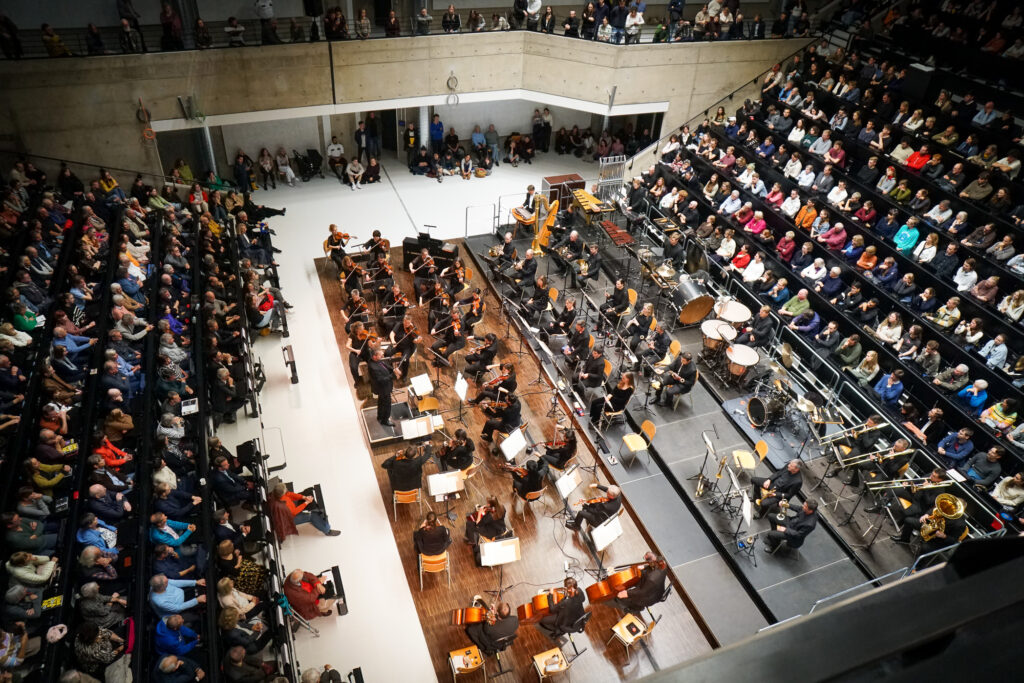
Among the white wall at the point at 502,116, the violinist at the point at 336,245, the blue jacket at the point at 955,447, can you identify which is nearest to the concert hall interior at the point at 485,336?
the blue jacket at the point at 955,447

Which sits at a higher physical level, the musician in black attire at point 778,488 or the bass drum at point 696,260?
the bass drum at point 696,260

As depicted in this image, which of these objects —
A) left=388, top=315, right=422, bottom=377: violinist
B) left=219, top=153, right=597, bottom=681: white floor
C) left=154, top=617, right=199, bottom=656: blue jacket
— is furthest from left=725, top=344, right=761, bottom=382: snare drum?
left=154, top=617, right=199, bottom=656: blue jacket

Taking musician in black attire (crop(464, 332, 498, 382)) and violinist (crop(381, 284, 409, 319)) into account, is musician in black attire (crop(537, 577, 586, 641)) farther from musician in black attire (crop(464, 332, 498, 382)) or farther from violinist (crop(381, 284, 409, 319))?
violinist (crop(381, 284, 409, 319))

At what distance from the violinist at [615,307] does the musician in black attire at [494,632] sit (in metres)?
7.55

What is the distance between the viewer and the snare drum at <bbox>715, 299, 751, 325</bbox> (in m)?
13.9

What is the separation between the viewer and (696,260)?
16375 mm

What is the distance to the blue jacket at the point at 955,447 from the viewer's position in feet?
38.2

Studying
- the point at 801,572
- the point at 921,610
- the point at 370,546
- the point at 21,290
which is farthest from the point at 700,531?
the point at 21,290

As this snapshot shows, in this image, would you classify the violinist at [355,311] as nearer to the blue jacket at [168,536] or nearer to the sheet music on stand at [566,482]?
the blue jacket at [168,536]

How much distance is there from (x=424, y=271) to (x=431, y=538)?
7.72 m

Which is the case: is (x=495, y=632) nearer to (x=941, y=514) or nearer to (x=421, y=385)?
(x=421, y=385)

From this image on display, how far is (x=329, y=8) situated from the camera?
1950cm

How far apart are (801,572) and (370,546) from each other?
21.5 feet

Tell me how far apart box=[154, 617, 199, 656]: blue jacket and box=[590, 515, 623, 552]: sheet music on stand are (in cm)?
511
